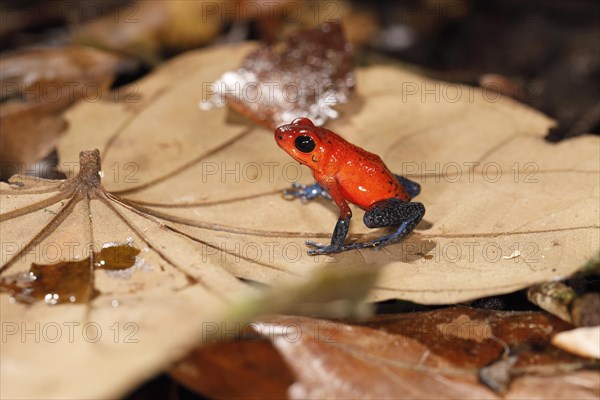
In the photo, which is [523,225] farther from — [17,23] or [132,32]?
[17,23]

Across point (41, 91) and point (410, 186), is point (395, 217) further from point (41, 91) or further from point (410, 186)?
point (41, 91)

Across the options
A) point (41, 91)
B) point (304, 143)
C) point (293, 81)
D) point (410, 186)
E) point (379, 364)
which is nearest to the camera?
point (379, 364)

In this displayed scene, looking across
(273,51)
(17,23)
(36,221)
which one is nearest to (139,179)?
(36,221)

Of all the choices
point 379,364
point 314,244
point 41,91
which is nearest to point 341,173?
point 314,244

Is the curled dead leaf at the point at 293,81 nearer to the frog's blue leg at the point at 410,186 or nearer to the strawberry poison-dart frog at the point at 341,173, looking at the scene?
the strawberry poison-dart frog at the point at 341,173

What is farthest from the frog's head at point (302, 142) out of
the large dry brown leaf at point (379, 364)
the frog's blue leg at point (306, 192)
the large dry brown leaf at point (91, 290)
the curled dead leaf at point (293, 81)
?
the large dry brown leaf at point (379, 364)

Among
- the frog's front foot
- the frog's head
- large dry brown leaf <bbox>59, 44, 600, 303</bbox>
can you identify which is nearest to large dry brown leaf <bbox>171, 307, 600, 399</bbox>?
large dry brown leaf <bbox>59, 44, 600, 303</bbox>

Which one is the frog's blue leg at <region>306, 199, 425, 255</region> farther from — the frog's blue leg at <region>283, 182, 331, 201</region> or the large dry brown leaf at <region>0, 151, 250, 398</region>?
the large dry brown leaf at <region>0, 151, 250, 398</region>
